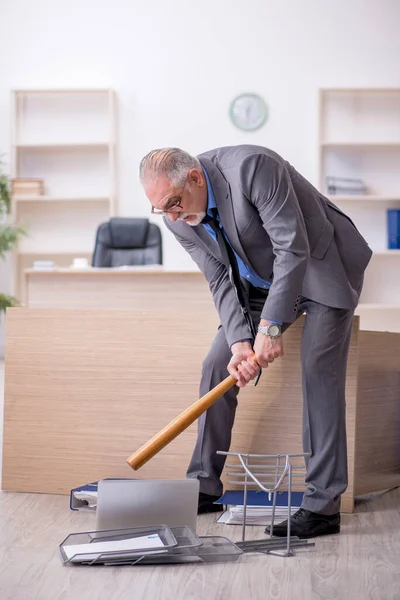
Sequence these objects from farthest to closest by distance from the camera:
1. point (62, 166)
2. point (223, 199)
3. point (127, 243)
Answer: point (62, 166), point (127, 243), point (223, 199)

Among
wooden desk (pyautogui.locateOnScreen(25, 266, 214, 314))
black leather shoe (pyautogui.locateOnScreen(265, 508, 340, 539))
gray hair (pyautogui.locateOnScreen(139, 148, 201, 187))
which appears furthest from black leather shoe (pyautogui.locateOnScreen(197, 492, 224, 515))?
wooden desk (pyautogui.locateOnScreen(25, 266, 214, 314))

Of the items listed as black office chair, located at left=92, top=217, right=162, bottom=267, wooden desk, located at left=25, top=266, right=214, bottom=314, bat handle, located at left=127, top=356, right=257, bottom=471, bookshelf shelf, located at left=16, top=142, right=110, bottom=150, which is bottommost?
bat handle, located at left=127, top=356, right=257, bottom=471

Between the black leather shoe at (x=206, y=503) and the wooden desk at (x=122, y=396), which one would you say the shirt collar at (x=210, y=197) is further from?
the black leather shoe at (x=206, y=503)

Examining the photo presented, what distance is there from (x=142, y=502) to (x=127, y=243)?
10.7 ft

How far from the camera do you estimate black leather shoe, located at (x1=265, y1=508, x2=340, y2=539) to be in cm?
200

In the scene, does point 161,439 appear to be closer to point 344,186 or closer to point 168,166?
point 168,166

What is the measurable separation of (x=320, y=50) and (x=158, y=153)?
456 cm

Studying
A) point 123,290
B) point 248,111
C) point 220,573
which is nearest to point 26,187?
point 248,111

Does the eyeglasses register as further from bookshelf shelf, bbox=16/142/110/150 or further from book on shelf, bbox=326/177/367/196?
bookshelf shelf, bbox=16/142/110/150

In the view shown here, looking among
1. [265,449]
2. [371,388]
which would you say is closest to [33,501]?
[265,449]

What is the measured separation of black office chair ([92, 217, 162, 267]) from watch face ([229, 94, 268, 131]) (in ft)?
4.99

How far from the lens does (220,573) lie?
174cm

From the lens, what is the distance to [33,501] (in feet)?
7.71

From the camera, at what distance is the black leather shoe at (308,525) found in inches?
78.8
